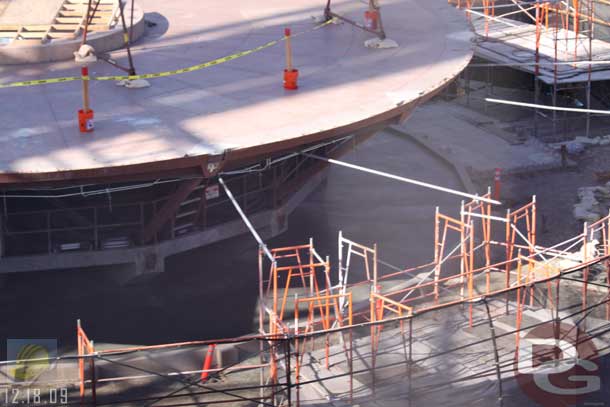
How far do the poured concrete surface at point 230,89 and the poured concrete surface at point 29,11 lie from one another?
2.11 meters

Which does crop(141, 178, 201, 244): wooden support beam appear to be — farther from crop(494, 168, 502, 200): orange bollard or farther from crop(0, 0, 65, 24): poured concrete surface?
crop(494, 168, 502, 200): orange bollard

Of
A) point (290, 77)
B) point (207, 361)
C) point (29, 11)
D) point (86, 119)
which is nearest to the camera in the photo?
point (86, 119)

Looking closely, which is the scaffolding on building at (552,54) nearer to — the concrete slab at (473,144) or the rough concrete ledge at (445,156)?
the concrete slab at (473,144)

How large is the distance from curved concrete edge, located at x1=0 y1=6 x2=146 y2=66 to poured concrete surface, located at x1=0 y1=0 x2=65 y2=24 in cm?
139

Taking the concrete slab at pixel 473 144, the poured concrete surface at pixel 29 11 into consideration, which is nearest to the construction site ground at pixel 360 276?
the concrete slab at pixel 473 144

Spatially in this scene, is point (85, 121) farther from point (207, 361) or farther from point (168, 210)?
point (207, 361)

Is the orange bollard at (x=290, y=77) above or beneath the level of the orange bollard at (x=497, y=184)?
above

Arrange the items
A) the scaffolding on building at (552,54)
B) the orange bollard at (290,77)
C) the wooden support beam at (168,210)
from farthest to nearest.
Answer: the scaffolding on building at (552,54), the orange bollard at (290,77), the wooden support beam at (168,210)

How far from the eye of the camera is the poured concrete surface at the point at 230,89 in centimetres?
2799

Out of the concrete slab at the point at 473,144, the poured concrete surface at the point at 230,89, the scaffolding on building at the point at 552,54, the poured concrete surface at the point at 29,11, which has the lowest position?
the concrete slab at the point at 473,144

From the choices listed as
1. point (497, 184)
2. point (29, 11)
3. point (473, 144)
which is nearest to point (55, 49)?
point (29, 11)

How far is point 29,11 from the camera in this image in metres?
36.6

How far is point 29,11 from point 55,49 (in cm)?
247

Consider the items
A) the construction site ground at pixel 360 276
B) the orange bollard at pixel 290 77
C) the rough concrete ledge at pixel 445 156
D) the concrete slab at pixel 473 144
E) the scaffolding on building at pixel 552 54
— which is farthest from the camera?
the scaffolding on building at pixel 552 54
